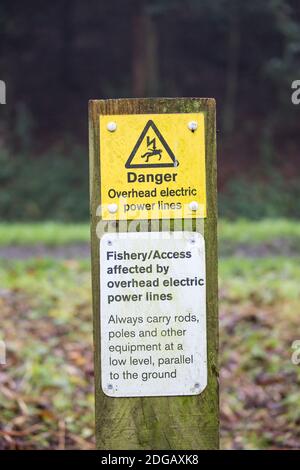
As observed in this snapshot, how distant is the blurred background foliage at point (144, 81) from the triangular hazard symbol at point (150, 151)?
42.0 ft

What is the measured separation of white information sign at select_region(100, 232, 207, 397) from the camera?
8.13ft

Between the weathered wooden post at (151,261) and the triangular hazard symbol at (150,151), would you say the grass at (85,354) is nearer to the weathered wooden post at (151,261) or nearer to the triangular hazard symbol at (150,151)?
the weathered wooden post at (151,261)

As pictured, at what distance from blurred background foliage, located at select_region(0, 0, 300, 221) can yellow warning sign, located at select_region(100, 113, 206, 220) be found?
41.9 ft

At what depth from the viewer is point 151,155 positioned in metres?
2.47

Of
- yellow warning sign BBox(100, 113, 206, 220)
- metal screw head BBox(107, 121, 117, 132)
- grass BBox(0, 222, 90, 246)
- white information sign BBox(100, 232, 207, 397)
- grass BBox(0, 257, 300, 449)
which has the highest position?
metal screw head BBox(107, 121, 117, 132)

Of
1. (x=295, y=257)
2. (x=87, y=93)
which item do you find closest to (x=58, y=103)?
(x=87, y=93)

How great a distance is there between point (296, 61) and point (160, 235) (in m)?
16.2

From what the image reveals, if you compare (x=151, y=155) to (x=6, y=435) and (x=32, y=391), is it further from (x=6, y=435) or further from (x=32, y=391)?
(x=32, y=391)

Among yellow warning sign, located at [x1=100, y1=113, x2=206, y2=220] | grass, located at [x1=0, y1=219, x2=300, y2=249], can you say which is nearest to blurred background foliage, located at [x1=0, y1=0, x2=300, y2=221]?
grass, located at [x1=0, y1=219, x2=300, y2=249]

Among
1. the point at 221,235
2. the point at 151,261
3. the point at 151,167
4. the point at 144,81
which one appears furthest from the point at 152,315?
the point at 144,81

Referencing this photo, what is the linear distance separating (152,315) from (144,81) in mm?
16772

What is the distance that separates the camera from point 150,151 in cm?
247

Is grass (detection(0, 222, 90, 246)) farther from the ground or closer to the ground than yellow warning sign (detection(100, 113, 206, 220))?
closer to the ground

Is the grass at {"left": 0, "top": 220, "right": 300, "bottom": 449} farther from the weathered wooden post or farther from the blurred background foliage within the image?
the blurred background foliage
